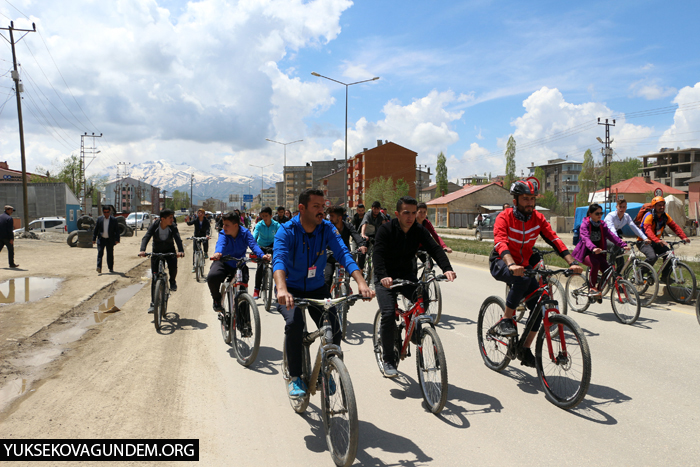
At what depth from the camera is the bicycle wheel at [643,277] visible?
319 inches

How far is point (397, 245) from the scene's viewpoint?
190 inches

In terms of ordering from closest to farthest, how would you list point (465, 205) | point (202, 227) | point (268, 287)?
point (268, 287) → point (202, 227) → point (465, 205)

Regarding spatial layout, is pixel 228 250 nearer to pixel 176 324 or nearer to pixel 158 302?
pixel 158 302

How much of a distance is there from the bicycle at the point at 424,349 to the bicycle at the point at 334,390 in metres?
0.97

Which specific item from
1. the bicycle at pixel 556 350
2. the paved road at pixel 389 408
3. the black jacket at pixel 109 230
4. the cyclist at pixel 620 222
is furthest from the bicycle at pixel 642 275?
the black jacket at pixel 109 230

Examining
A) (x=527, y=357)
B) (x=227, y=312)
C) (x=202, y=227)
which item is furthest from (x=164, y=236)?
(x=202, y=227)

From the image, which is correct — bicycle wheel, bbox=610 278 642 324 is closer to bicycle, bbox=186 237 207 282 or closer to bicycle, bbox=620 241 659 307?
bicycle, bbox=620 241 659 307

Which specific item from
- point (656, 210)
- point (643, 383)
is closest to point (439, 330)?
point (643, 383)

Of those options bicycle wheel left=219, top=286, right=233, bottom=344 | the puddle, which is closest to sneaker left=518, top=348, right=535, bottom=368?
bicycle wheel left=219, top=286, right=233, bottom=344

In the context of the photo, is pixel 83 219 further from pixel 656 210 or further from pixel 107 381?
pixel 656 210

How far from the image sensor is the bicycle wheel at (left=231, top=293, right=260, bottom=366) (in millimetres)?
5328

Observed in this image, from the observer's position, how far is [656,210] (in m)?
8.60

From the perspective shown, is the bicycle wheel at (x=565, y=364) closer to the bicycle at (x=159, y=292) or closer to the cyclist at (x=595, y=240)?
the cyclist at (x=595, y=240)

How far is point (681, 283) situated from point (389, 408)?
7246 mm
